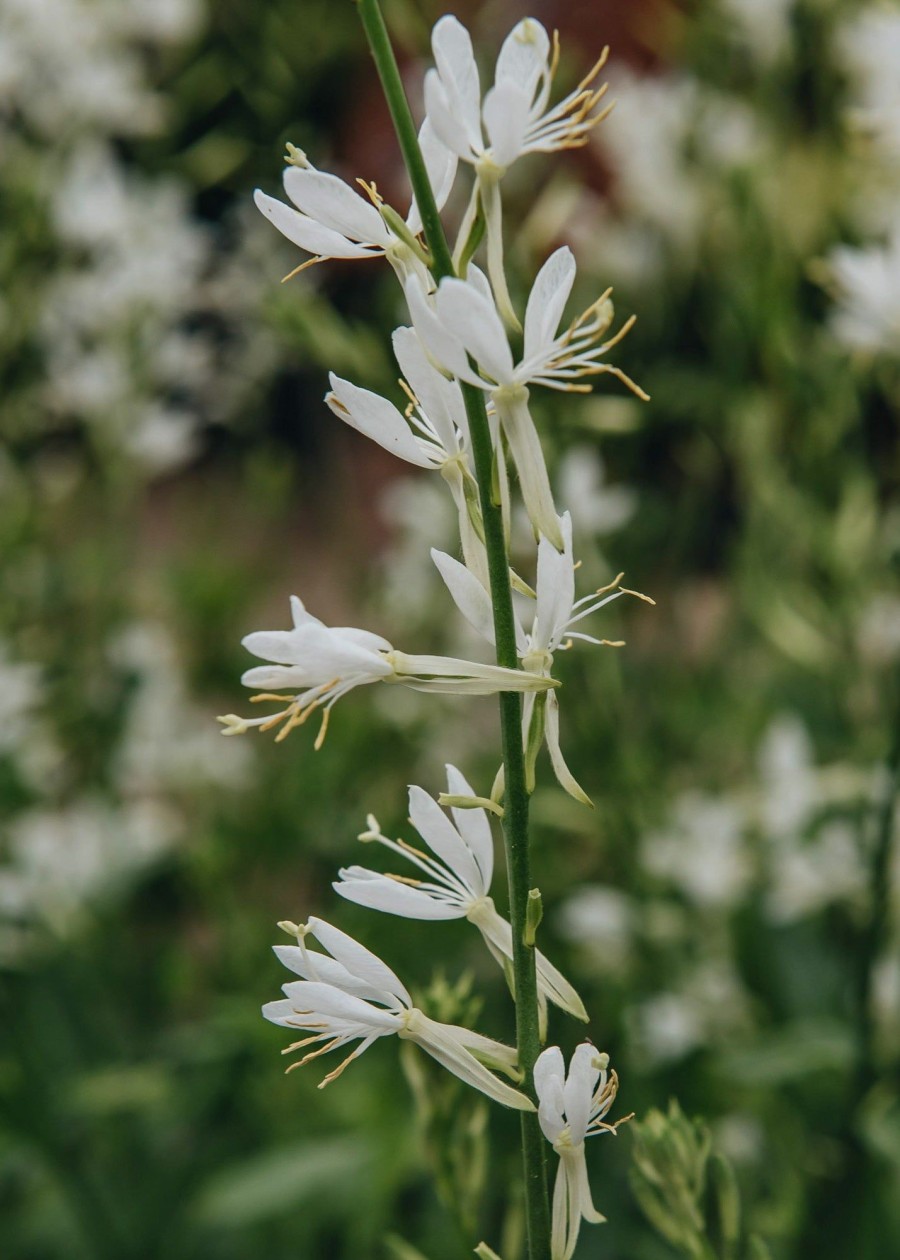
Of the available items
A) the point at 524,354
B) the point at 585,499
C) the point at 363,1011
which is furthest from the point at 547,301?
the point at 585,499

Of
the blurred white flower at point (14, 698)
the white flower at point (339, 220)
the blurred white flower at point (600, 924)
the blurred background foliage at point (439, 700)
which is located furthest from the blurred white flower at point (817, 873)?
the white flower at point (339, 220)

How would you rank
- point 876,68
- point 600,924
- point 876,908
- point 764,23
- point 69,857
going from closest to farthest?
1. point 876,908
2. point 876,68
3. point 600,924
4. point 764,23
5. point 69,857

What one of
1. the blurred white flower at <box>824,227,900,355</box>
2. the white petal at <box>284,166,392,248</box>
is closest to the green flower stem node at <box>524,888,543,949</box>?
the white petal at <box>284,166,392,248</box>

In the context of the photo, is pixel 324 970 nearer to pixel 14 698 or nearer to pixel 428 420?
pixel 428 420

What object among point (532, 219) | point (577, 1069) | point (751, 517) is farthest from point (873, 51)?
point (577, 1069)

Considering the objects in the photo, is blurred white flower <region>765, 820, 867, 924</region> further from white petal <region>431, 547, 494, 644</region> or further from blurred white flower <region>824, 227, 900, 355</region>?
white petal <region>431, 547, 494, 644</region>

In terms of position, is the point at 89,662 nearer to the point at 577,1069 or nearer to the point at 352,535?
the point at 352,535
